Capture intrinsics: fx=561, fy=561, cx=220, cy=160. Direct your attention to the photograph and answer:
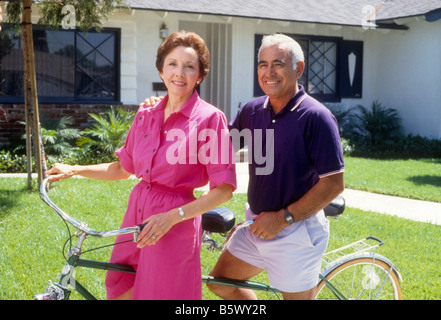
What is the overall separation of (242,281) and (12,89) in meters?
9.61

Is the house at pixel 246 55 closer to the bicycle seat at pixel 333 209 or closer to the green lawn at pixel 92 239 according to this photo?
the green lawn at pixel 92 239

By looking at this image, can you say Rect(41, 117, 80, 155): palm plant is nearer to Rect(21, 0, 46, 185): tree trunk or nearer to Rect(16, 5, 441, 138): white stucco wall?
Rect(16, 5, 441, 138): white stucco wall

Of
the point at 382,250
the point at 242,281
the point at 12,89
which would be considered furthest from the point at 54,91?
the point at 242,281

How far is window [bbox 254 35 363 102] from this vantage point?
14.5m

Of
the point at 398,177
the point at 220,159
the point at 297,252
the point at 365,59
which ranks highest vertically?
the point at 365,59

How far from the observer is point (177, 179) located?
2.53m

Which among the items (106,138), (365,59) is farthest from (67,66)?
(365,59)

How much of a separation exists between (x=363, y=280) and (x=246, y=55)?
419 inches

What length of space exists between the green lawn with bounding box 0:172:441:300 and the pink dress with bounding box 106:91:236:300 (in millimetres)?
1933

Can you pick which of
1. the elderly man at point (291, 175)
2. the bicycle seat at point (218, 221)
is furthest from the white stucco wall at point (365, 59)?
the elderly man at point (291, 175)

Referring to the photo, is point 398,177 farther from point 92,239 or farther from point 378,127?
point 92,239

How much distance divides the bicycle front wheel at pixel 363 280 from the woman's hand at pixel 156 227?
4.20 feet

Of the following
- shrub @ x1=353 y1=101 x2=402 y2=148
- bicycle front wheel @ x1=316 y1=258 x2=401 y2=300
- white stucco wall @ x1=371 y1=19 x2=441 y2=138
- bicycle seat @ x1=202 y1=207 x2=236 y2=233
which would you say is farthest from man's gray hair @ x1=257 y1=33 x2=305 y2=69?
white stucco wall @ x1=371 y1=19 x2=441 y2=138
